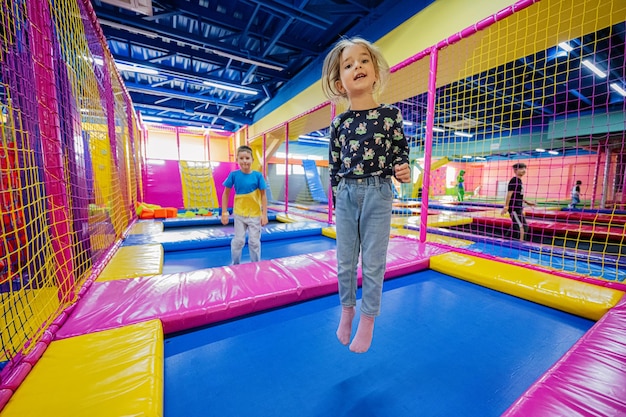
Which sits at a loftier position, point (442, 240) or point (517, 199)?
point (517, 199)

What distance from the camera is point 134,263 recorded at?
7.41 feet

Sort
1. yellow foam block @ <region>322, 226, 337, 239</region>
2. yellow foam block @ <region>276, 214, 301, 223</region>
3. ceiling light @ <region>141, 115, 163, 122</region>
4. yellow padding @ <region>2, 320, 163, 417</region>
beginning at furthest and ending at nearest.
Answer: ceiling light @ <region>141, 115, 163, 122</region>, yellow foam block @ <region>276, 214, 301, 223</region>, yellow foam block @ <region>322, 226, 337, 239</region>, yellow padding @ <region>2, 320, 163, 417</region>

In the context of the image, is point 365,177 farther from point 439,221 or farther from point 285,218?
point 285,218

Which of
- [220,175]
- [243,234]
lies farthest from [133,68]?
[243,234]

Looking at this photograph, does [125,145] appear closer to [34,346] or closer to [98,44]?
[98,44]

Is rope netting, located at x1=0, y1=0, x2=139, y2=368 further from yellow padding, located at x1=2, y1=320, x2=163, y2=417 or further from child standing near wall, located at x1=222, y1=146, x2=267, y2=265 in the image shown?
child standing near wall, located at x1=222, y1=146, x2=267, y2=265

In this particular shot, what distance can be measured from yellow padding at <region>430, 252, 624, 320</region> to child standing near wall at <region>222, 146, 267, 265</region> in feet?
5.51

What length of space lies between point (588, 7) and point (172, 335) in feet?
13.6

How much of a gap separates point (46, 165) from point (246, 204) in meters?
1.39

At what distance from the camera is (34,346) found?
1059mm

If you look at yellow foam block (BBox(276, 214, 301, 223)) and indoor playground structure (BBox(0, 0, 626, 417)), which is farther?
yellow foam block (BBox(276, 214, 301, 223))

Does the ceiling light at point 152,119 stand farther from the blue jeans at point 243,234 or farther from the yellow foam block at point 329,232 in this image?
the blue jeans at point 243,234

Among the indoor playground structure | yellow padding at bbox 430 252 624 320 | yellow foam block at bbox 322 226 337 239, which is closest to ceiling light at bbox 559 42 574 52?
the indoor playground structure

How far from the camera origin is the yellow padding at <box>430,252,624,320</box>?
1.58 meters
